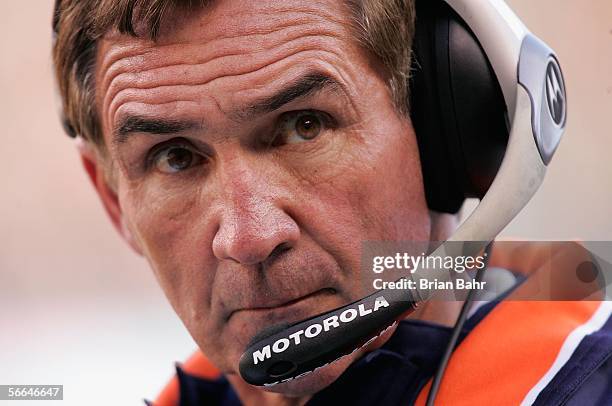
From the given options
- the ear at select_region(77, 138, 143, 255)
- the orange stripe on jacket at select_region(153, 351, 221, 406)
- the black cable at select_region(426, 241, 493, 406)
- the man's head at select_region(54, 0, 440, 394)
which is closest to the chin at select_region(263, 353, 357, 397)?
the man's head at select_region(54, 0, 440, 394)

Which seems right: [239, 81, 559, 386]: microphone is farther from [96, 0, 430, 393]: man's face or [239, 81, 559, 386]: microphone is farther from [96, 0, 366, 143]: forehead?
[96, 0, 366, 143]: forehead

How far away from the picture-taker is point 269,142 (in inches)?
41.6

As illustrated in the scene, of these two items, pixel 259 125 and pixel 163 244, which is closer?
pixel 259 125

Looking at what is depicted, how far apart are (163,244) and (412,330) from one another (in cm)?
33

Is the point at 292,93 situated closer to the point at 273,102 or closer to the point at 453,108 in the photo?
the point at 273,102

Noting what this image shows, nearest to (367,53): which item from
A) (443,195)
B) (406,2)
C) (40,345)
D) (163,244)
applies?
(406,2)

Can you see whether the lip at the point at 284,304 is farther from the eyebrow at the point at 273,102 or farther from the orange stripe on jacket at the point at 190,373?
the orange stripe on jacket at the point at 190,373

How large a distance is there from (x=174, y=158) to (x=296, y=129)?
164 mm

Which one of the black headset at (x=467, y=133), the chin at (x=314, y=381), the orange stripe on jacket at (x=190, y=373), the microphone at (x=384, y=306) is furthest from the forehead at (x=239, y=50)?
the orange stripe on jacket at (x=190, y=373)

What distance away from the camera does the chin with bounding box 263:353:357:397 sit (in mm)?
1070

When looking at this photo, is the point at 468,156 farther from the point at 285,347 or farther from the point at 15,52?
the point at 15,52

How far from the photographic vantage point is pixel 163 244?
1139 millimetres

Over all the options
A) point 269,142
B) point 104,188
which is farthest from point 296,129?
point 104,188

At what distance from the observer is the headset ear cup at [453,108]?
1.02 m
